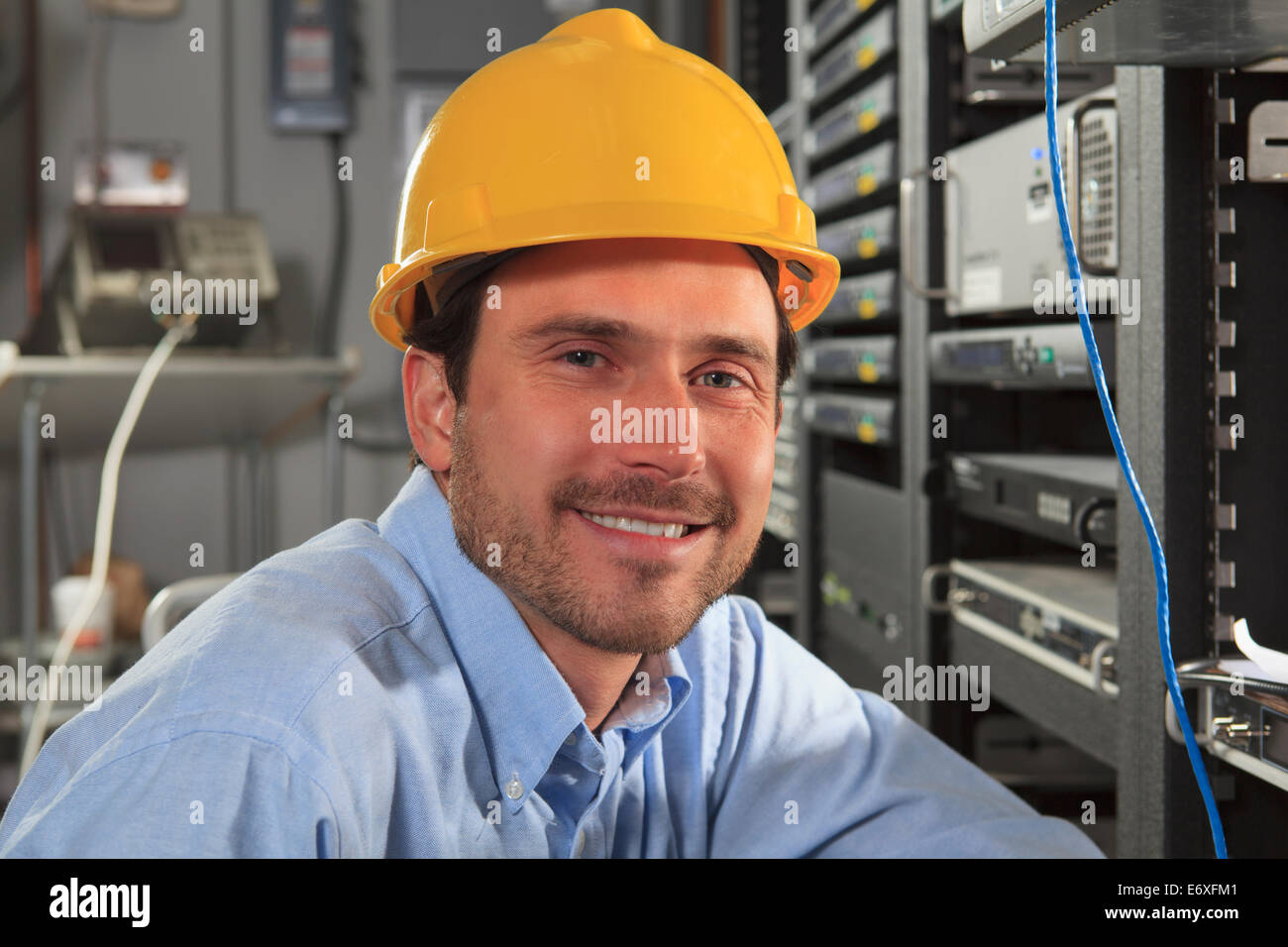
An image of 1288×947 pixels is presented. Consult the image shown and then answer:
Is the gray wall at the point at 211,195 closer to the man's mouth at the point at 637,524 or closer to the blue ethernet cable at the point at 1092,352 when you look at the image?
the man's mouth at the point at 637,524

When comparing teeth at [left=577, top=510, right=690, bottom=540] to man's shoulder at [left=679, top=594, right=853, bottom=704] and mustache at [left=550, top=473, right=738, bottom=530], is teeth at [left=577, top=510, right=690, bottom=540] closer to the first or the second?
mustache at [left=550, top=473, right=738, bottom=530]

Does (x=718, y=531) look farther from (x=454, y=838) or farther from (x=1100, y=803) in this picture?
(x=1100, y=803)

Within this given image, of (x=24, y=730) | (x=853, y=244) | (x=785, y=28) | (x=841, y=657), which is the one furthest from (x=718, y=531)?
(x=785, y=28)

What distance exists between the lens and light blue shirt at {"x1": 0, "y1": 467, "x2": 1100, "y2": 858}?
614mm

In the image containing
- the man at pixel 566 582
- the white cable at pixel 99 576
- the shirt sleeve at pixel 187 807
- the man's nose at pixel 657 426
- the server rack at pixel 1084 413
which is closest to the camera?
the shirt sleeve at pixel 187 807

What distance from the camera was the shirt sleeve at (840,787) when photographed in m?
0.88

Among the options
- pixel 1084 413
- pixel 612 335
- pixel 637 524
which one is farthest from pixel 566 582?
pixel 1084 413

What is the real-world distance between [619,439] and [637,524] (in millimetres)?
60

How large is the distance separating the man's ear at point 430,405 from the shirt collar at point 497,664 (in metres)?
0.09

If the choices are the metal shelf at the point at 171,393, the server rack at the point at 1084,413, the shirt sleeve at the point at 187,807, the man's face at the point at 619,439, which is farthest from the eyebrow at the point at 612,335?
the metal shelf at the point at 171,393

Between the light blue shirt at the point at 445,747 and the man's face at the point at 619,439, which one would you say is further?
the man's face at the point at 619,439

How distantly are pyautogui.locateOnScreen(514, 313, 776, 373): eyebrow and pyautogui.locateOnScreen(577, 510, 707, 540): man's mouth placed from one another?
4.8 inches
